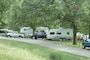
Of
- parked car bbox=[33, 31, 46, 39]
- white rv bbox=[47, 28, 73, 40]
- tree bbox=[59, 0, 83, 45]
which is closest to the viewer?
tree bbox=[59, 0, 83, 45]

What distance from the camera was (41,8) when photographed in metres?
46.3

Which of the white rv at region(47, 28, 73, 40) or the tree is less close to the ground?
the tree

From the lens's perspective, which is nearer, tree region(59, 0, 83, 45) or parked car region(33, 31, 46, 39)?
tree region(59, 0, 83, 45)

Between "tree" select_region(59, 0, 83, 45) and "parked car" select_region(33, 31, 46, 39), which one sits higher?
"tree" select_region(59, 0, 83, 45)

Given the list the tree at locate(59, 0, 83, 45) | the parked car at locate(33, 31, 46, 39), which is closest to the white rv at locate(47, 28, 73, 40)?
the parked car at locate(33, 31, 46, 39)

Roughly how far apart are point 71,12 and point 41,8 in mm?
5844

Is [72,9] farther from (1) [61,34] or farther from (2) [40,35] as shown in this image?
(2) [40,35]

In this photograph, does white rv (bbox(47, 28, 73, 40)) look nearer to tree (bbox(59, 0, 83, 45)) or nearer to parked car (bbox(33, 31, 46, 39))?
parked car (bbox(33, 31, 46, 39))

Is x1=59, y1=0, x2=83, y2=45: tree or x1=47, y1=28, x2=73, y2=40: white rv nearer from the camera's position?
x1=59, y1=0, x2=83, y2=45: tree

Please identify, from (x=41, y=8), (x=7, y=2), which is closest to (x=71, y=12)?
(x=41, y=8)

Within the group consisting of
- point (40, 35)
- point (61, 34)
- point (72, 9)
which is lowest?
point (40, 35)

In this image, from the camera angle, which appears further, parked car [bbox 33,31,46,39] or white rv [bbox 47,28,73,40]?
parked car [bbox 33,31,46,39]

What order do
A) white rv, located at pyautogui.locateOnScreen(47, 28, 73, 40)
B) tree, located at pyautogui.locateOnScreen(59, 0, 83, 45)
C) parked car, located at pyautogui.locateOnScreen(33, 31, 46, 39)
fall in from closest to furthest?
tree, located at pyautogui.locateOnScreen(59, 0, 83, 45) → white rv, located at pyautogui.locateOnScreen(47, 28, 73, 40) → parked car, located at pyautogui.locateOnScreen(33, 31, 46, 39)

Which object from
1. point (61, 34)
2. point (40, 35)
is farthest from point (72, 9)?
point (40, 35)
